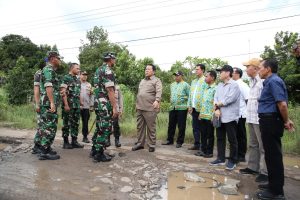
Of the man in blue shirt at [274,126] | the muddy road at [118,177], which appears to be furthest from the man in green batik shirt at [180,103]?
the man in blue shirt at [274,126]

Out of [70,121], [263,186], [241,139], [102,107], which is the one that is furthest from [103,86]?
[263,186]

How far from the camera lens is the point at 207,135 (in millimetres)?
6191

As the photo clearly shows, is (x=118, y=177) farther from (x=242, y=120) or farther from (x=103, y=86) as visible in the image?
(x=242, y=120)

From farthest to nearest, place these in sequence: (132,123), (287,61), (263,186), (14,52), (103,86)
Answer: (14,52)
(287,61)
(132,123)
(103,86)
(263,186)

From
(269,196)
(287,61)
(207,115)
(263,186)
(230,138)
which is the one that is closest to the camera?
(269,196)

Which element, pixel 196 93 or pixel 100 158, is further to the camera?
pixel 196 93

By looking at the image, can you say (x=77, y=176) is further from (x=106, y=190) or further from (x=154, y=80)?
(x=154, y=80)

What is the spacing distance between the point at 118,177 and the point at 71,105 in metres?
2.39

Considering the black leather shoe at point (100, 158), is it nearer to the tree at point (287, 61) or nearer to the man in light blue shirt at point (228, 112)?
the man in light blue shirt at point (228, 112)

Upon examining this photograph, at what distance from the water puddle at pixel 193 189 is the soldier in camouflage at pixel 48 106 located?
2.29m

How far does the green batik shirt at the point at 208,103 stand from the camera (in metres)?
5.96

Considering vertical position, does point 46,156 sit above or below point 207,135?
below

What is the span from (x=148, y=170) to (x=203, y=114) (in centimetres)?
187

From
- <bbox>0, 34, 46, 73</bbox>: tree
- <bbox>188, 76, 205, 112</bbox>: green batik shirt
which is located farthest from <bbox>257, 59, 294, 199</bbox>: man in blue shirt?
<bbox>0, 34, 46, 73</bbox>: tree
